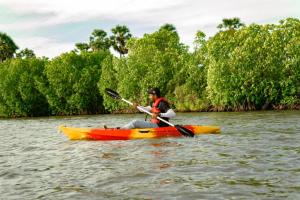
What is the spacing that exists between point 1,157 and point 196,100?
95.7 ft

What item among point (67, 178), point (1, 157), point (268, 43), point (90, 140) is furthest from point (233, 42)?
point (67, 178)

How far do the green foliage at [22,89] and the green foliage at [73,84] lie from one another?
1802 millimetres

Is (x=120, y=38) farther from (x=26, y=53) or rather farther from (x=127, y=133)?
(x=127, y=133)

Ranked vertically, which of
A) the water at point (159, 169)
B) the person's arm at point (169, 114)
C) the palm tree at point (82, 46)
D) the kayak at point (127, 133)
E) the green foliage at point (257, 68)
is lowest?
the water at point (159, 169)

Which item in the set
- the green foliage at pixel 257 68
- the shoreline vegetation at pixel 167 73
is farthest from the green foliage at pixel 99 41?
the green foliage at pixel 257 68

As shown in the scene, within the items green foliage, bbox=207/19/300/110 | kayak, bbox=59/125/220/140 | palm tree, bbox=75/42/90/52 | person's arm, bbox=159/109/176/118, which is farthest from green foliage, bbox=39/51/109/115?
person's arm, bbox=159/109/176/118

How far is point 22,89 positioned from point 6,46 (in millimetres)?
11395

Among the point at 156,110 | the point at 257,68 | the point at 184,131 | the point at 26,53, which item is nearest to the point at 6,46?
the point at 26,53

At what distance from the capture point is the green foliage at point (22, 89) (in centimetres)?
5675

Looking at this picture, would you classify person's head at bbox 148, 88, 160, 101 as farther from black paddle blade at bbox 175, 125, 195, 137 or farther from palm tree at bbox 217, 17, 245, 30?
palm tree at bbox 217, 17, 245, 30

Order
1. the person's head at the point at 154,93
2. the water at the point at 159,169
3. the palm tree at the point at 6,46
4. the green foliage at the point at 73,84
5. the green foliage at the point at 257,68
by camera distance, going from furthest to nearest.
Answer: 1. the palm tree at the point at 6,46
2. the green foliage at the point at 73,84
3. the green foliage at the point at 257,68
4. the person's head at the point at 154,93
5. the water at the point at 159,169

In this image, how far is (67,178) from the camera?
1084 cm

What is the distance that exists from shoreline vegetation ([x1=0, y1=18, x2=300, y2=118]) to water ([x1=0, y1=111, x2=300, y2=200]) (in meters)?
22.4

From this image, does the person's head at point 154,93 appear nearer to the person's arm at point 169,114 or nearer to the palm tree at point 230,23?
the person's arm at point 169,114
